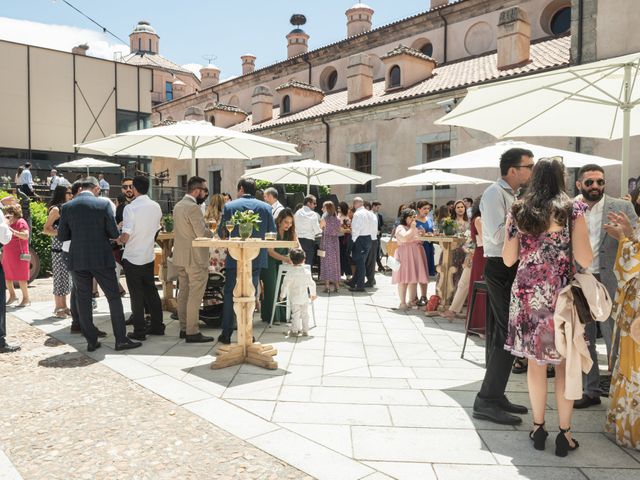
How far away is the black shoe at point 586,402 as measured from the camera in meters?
4.24

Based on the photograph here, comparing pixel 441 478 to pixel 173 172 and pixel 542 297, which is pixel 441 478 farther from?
pixel 173 172

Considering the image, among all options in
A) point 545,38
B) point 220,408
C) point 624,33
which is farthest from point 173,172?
point 220,408

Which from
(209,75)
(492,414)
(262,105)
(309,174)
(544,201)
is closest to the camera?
(544,201)

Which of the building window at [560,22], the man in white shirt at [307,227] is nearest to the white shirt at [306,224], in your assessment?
the man in white shirt at [307,227]

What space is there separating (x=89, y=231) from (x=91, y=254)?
26cm

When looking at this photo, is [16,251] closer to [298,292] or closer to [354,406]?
[298,292]

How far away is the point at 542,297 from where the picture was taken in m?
3.38

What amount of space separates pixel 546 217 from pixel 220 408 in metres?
2.85

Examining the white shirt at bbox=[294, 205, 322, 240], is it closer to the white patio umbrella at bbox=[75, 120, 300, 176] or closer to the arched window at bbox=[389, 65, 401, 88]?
the white patio umbrella at bbox=[75, 120, 300, 176]

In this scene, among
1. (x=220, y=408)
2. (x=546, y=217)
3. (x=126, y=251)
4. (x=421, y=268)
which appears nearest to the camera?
(x=546, y=217)

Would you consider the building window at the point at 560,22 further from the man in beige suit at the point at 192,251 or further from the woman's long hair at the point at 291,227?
the man in beige suit at the point at 192,251

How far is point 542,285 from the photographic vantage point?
339 cm

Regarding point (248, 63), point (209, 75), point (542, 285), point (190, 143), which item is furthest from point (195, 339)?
point (209, 75)

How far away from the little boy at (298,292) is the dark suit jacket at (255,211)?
398 mm
